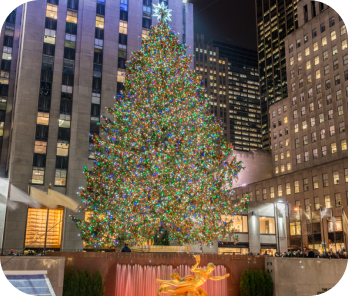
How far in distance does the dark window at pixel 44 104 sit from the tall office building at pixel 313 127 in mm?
47181

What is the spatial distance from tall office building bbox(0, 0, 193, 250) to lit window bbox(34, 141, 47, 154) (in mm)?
69

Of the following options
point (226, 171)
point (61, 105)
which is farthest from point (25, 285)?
point (61, 105)

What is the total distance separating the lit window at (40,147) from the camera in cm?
4509

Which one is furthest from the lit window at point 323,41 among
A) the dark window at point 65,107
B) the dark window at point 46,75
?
the dark window at point 46,75

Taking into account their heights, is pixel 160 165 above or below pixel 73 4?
below

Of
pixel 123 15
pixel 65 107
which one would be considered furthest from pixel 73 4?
pixel 65 107

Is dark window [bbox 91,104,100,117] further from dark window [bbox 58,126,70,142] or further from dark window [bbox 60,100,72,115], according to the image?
dark window [bbox 58,126,70,142]

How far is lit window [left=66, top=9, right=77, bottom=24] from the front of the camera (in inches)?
1994

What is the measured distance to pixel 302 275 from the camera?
65.6 ft

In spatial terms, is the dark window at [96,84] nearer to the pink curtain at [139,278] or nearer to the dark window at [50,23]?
the dark window at [50,23]

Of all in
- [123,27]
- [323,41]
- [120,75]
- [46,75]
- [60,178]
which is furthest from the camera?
[323,41]

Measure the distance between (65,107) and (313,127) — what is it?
194 ft

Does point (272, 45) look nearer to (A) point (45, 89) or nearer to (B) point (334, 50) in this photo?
(B) point (334, 50)

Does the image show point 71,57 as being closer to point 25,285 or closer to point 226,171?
point 226,171
